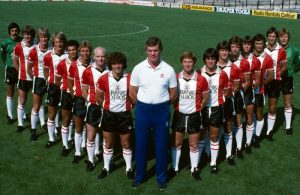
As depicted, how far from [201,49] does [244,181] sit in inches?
543

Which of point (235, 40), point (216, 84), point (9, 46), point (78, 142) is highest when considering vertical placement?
point (235, 40)

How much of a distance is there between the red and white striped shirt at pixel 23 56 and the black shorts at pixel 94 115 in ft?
7.98

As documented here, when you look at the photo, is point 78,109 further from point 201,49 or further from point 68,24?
point 68,24

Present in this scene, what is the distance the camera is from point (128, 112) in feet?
21.7

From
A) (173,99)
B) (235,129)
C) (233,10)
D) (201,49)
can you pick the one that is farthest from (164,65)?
(233,10)

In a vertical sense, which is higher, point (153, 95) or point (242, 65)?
point (242, 65)

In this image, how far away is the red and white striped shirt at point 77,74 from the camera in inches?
274

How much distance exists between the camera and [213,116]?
22.4ft

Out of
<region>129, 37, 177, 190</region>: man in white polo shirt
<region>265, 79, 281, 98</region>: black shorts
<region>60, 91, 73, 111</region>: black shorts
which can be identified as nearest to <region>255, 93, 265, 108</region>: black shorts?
<region>265, 79, 281, 98</region>: black shorts

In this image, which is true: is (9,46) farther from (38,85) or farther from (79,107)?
(79,107)

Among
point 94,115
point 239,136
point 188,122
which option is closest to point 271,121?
point 239,136

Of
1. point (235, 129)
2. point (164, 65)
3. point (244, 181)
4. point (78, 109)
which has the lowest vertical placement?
point (244, 181)

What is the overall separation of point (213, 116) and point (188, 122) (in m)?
0.51

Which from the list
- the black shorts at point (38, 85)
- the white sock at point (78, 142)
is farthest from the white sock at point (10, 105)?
the white sock at point (78, 142)
